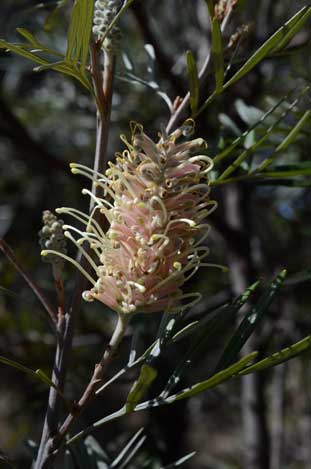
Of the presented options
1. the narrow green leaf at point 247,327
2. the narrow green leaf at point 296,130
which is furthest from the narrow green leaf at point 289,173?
the narrow green leaf at point 247,327

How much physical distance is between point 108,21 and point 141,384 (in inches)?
14.3

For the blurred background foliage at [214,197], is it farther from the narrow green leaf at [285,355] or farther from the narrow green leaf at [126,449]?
the narrow green leaf at [285,355]

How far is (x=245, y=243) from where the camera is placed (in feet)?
4.47

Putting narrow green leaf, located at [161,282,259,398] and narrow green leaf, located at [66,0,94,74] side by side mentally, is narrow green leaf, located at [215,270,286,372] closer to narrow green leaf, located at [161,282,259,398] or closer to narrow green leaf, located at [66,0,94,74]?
narrow green leaf, located at [161,282,259,398]

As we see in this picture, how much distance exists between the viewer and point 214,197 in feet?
4.47

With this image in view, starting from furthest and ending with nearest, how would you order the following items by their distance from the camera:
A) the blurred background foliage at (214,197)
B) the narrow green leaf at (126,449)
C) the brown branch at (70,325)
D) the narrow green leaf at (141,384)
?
the blurred background foliage at (214,197), the narrow green leaf at (126,449), the brown branch at (70,325), the narrow green leaf at (141,384)

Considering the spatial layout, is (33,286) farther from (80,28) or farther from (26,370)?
(80,28)

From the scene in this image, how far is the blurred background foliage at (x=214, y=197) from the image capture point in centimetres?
118

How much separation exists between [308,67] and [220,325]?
43cm

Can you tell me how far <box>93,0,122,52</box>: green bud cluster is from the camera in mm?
622

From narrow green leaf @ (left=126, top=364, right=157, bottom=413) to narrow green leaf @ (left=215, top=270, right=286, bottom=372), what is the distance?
0.08 metres

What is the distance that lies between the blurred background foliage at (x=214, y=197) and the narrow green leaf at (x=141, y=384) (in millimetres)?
253

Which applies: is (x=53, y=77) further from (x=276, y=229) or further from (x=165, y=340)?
(x=165, y=340)

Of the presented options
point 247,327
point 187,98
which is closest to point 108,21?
point 187,98
